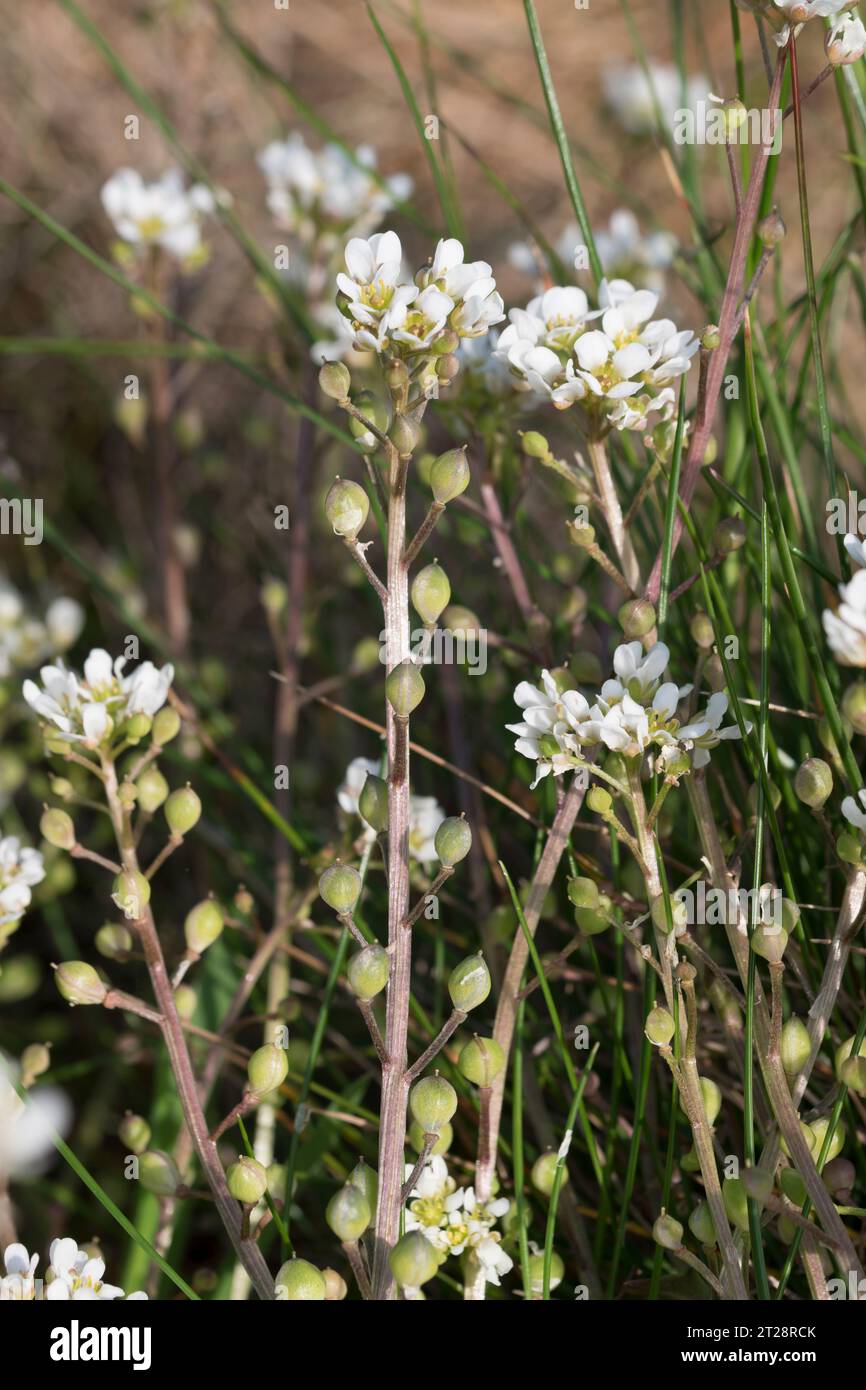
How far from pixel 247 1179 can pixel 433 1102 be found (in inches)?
3.5

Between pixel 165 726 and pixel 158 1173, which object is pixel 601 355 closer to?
pixel 165 726

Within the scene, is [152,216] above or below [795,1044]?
above

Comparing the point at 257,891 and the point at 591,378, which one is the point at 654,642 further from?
the point at 257,891

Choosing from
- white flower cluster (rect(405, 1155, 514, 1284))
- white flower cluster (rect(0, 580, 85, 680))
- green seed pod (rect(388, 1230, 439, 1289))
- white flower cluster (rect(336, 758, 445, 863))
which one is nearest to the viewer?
green seed pod (rect(388, 1230, 439, 1289))

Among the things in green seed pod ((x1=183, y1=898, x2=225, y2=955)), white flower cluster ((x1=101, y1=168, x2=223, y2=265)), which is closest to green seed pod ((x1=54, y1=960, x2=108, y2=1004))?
green seed pod ((x1=183, y1=898, x2=225, y2=955))

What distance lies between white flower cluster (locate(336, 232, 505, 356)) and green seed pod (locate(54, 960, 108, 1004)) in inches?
12.8

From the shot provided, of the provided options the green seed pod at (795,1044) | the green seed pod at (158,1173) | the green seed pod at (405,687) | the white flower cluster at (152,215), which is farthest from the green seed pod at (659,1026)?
the white flower cluster at (152,215)

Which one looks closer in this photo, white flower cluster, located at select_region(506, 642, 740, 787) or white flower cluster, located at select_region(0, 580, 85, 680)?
white flower cluster, located at select_region(506, 642, 740, 787)

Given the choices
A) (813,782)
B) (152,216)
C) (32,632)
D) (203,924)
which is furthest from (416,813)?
(152,216)

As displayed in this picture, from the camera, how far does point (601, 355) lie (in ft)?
1.94

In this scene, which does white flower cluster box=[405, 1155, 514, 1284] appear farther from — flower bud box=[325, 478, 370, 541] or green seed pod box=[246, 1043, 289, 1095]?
flower bud box=[325, 478, 370, 541]

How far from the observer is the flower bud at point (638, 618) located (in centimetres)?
57

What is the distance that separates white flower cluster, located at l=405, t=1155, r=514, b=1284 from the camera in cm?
58
